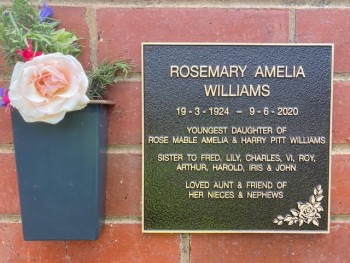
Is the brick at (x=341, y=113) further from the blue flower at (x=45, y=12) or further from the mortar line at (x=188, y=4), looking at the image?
the blue flower at (x=45, y=12)

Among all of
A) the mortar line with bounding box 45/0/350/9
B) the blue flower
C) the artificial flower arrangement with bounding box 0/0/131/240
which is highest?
the mortar line with bounding box 45/0/350/9

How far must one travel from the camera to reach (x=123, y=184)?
33.6 inches

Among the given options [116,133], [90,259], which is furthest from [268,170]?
[90,259]

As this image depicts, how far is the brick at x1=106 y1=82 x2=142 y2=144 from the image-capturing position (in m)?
0.84

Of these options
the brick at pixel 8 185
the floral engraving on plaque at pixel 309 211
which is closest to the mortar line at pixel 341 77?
the floral engraving on plaque at pixel 309 211

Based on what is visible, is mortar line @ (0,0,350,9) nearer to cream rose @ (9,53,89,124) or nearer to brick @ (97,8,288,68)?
brick @ (97,8,288,68)

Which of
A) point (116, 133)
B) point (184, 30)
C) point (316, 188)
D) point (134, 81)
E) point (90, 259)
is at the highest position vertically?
point (184, 30)

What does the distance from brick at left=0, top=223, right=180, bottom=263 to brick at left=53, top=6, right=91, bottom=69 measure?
1.30 ft

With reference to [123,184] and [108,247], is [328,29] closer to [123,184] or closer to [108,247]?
[123,184]

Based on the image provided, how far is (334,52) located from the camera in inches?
32.8

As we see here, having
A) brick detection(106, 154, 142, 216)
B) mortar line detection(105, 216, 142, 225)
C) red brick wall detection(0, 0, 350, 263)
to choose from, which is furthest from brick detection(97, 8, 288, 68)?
mortar line detection(105, 216, 142, 225)

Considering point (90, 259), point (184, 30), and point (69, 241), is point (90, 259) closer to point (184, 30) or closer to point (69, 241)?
point (69, 241)

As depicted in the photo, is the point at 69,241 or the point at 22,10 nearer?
the point at 22,10

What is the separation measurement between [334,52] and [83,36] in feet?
1.81
